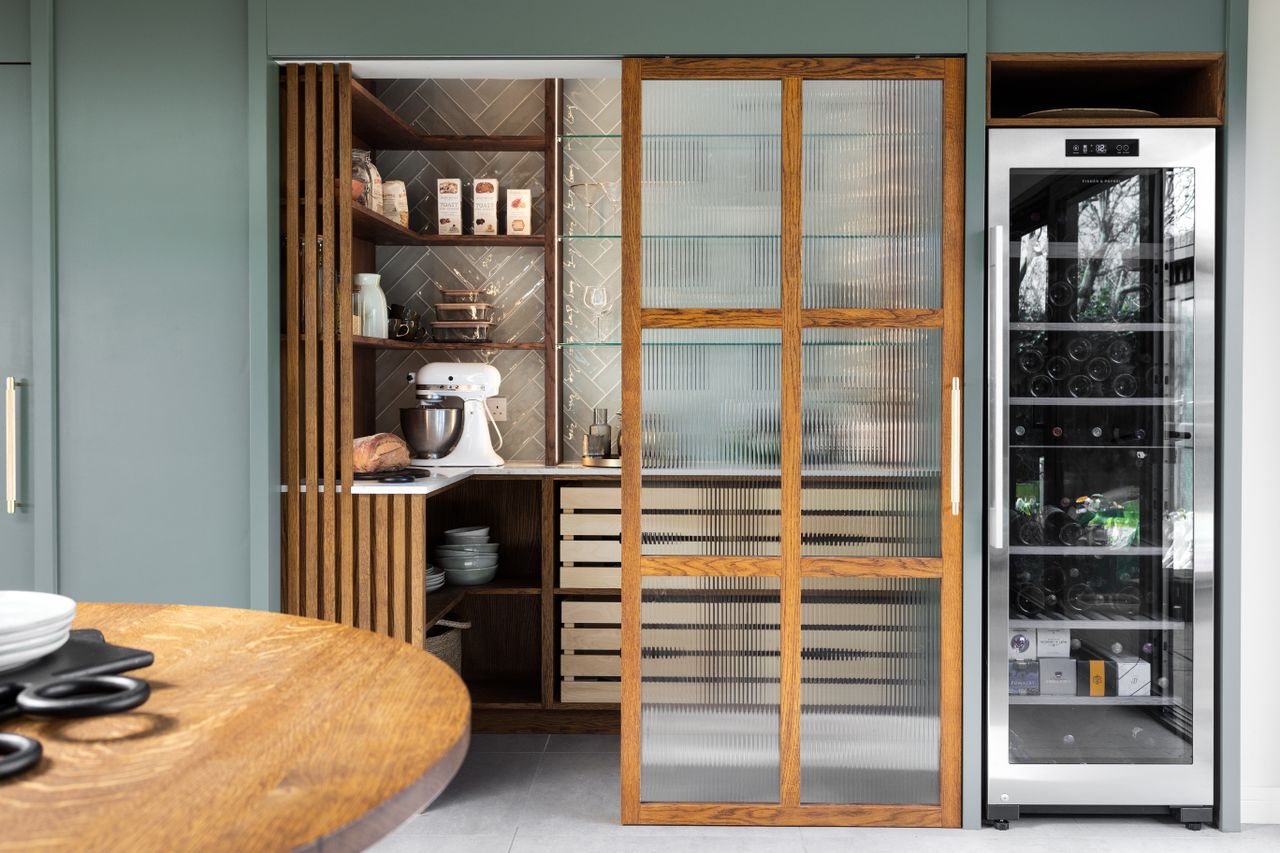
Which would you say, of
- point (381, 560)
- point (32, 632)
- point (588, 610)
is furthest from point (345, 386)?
point (32, 632)

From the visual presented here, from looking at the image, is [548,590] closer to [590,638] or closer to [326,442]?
[590,638]

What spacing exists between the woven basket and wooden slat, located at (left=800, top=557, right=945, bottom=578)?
1.34 meters

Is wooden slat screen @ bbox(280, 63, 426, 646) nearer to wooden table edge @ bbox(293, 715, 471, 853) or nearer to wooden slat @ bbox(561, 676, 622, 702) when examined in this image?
wooden slat @ bbox(561, 676, 622, 702)

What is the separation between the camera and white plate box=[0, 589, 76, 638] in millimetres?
1081

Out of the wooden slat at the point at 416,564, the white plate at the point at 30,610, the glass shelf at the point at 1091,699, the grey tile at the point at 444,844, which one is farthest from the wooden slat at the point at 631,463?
the white plate at the point at 30,610

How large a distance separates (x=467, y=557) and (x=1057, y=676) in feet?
7.03

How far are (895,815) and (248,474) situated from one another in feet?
7.26

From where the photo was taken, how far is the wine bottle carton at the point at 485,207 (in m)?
3.93

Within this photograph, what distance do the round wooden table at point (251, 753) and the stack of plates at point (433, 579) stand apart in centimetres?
203

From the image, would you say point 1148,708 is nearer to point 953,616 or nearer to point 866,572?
point 953,616

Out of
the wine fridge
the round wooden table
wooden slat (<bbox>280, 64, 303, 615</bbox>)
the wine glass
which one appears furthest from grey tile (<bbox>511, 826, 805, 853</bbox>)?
the wine glass

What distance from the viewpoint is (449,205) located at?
3938 millimetres

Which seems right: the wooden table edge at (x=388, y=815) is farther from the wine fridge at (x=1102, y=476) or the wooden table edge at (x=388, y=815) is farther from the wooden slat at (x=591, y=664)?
the wooden slat at (x=591, y=664)

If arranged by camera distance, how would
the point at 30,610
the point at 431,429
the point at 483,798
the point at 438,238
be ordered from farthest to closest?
the point at 438,238 < the point at 431,429 < the point at 483,798 < the point at 30,610
